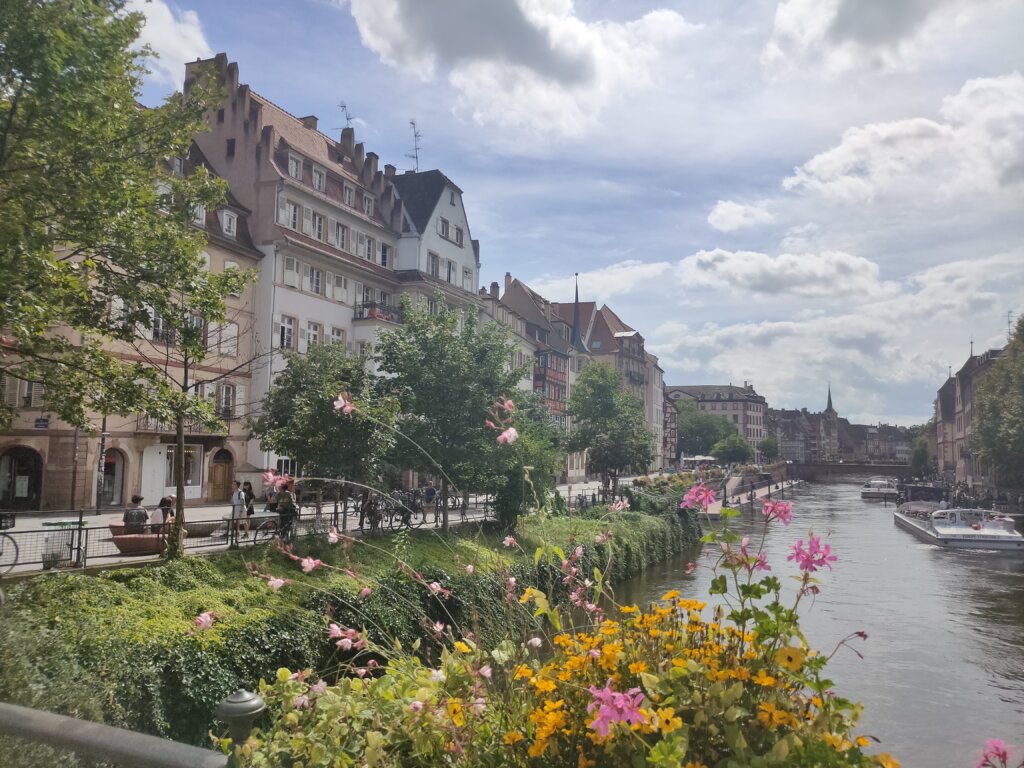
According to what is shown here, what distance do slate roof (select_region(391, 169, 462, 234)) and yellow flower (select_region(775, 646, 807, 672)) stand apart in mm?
43342

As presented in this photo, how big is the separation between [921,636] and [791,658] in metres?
21.7

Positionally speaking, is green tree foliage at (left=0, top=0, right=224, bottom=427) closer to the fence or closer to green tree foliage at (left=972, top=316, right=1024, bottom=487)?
the fence

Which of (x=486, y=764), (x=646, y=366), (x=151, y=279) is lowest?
(x=486, y=764)

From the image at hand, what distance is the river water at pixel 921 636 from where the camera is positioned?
47.4ft

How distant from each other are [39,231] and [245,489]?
15029 mm

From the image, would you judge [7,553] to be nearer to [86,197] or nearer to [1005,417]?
[86,197]

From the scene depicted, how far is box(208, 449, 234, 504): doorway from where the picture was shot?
3366 cm

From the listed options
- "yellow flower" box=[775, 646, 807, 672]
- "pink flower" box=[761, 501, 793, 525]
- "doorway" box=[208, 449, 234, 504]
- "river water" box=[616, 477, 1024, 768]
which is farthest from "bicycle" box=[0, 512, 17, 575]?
"doorway" box=[208, 449, 234, 504]

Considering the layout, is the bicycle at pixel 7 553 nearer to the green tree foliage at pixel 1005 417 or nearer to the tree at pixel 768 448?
the green tree foliage at pixel 1005 417

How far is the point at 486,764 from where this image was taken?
349 cm

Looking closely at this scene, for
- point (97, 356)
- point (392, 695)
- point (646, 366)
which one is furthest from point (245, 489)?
point (646, 366)

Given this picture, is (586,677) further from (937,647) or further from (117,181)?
(937,647)

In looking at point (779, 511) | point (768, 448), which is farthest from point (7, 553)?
point (768, 448)

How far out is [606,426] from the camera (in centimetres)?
5369
